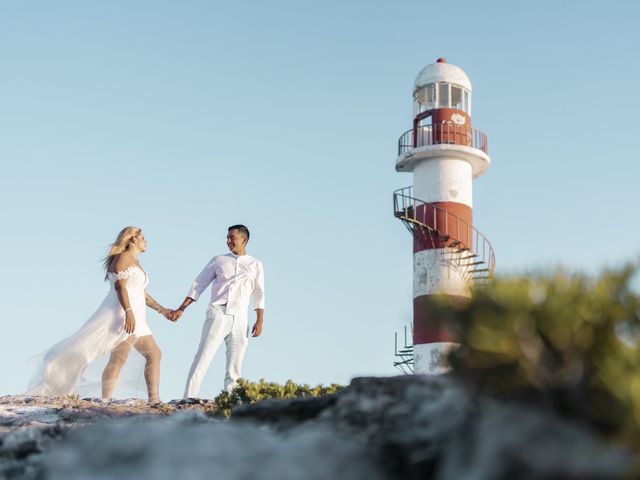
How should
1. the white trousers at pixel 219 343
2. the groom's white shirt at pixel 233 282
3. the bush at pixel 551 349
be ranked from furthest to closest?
the groom's white shirt at pixel 233 282
the white trousers at pixel 219 343
the bush at pixel 551 349

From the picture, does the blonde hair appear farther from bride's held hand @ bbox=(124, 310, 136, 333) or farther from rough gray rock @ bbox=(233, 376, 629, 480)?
rough gray rock @ bbox=(233, 376, 629, 480)

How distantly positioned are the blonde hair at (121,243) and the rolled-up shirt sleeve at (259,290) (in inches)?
70.3

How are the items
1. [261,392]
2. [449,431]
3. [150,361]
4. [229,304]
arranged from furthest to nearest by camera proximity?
[229,304] < [150,361] < [261,392] < [449,431]

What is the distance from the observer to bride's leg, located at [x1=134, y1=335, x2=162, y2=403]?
35.0 feet

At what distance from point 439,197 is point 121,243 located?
13.7 meters

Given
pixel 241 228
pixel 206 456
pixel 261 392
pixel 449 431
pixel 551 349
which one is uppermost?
pixel 241 228

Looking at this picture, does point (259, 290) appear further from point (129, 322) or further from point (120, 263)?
point (120, 263)

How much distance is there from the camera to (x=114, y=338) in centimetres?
1064

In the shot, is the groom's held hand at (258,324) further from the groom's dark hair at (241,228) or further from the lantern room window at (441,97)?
the lantern room window at (441,97)

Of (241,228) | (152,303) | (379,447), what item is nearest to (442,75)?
(241,228)

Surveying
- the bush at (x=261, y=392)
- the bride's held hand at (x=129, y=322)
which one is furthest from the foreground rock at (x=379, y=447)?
the bride's held hand at (x=129, y=322)

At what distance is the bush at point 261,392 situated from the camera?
965cm

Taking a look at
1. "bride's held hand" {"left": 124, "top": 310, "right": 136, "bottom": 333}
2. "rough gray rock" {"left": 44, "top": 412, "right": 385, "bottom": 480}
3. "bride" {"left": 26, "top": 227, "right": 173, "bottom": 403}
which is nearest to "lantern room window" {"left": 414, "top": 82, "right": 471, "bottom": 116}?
"bride" {"left": 26, "top": 227, "right": 173, "bottom": 403}

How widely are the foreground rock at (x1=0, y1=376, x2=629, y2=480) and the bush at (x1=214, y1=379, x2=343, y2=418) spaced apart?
5.54 metres
